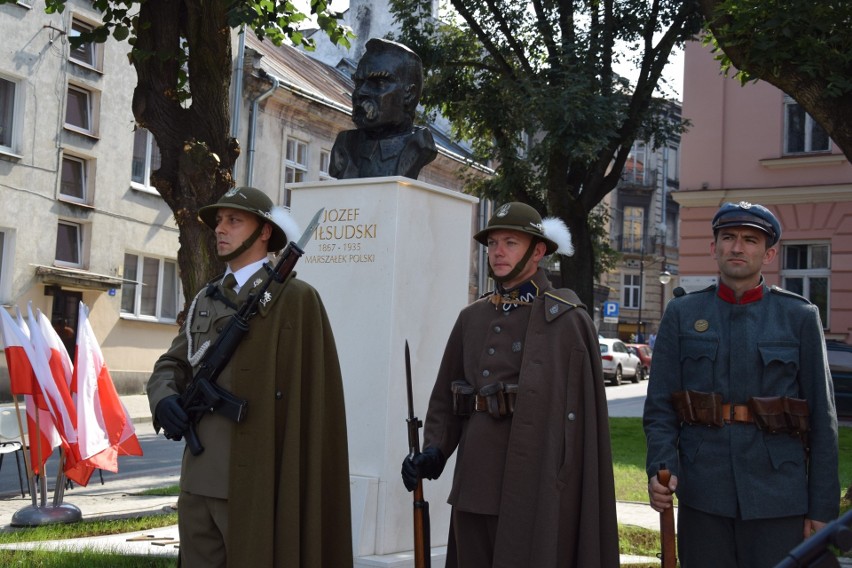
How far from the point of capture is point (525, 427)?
480cm

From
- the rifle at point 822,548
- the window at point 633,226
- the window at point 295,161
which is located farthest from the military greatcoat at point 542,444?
the window at point 633,226

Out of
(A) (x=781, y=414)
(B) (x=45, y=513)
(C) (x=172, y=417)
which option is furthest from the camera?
(B) (x=45, y=513)

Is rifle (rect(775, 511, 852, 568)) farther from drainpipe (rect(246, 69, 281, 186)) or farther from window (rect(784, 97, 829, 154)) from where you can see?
drainpipe (rect(246, 69, 281, 186))

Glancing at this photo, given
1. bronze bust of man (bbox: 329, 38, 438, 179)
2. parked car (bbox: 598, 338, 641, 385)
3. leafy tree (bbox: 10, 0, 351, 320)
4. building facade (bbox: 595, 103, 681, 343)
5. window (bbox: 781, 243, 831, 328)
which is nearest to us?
bronze bust of man (bbox: 329, 38, 438, 179)

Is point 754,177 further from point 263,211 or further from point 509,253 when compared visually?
point 263,211

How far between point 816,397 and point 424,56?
1804 cm

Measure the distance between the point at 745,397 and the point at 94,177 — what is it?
2375 cm

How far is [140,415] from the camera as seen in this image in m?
21.9

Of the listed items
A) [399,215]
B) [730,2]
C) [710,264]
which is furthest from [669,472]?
[710,264]

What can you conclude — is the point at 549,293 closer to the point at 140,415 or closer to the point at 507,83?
the point at 507,83

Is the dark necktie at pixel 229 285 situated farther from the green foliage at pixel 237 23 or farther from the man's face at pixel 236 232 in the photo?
the green foliage at pixel 237 23

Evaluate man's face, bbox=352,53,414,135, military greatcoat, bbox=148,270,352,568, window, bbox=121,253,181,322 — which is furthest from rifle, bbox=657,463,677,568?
window, bbox=121,253,181,322

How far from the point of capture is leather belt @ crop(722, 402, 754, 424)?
14.2 ft

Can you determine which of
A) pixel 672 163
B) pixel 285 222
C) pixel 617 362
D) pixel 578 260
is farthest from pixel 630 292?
pixel 285 222
